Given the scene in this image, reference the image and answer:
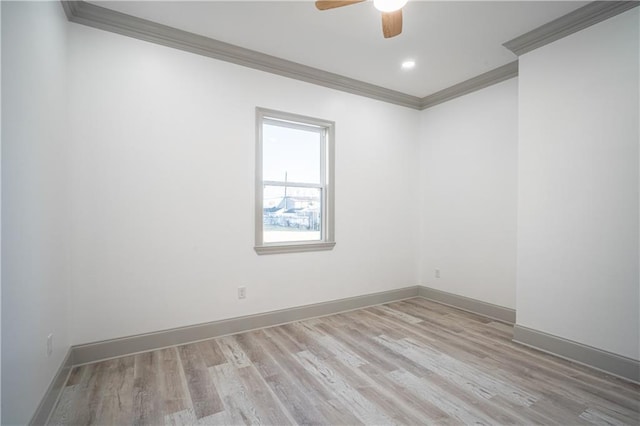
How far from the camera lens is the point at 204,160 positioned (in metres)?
2.92

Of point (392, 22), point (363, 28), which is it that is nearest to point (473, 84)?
point (363, 28)

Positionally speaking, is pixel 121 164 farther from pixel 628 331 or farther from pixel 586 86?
pixel 628 331

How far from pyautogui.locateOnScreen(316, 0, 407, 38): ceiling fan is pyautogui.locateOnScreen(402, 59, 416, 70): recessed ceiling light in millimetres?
1240

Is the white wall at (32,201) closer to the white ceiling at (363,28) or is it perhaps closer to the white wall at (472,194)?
the white ceiling at (363,28)

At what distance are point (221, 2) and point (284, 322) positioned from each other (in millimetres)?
3103

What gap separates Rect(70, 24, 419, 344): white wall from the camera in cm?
247

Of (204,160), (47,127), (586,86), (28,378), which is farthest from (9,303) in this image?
(586,86)

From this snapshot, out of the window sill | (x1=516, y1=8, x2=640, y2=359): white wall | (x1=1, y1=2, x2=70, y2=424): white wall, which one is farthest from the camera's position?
the window sill

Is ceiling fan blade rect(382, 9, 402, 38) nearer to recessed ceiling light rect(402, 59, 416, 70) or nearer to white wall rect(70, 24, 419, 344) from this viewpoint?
recessed ceiling light rect(402, 59, 416, 70)

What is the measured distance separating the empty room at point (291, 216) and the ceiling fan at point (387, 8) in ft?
0.06

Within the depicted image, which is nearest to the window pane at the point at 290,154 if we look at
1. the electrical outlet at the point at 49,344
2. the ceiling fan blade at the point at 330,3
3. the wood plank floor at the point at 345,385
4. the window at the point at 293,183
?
the window at the point at 293,183

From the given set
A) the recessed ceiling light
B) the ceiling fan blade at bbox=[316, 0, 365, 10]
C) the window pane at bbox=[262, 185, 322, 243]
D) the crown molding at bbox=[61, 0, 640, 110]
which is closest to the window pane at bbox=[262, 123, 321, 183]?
the window pane at bbox=[262, 185, 322, 243]

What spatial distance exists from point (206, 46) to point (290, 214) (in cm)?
193

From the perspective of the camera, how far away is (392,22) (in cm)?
212
